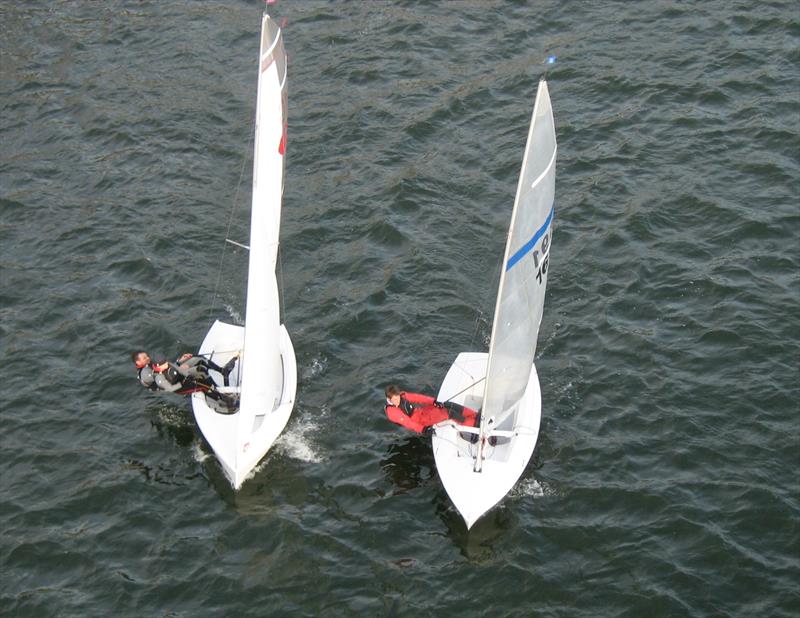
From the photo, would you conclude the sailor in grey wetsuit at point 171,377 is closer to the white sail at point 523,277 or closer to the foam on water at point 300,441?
the foam on water at point 300,441

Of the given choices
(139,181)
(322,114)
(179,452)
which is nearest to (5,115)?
(139,181)

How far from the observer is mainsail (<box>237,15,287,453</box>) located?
21.2 metres

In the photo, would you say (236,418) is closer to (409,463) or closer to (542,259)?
(409,463)

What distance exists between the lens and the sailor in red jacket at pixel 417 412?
21969 mm

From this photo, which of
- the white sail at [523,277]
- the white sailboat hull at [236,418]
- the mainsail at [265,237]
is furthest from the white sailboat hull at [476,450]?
the mainsail at [265,237]

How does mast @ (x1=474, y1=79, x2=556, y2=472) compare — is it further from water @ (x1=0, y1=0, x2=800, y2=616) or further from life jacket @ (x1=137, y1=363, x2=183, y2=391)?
life jacket @ (x1=137, y1=363, x2=183, y2=391)

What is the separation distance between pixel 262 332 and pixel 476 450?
16.5 feet

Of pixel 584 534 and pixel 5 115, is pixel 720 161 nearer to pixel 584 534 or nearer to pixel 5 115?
pixel 584 534

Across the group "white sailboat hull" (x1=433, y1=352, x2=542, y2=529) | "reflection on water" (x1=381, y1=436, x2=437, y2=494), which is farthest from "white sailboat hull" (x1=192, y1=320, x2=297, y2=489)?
"white sailboat hull" (x1=433, y1=352, x2=542, y2=529)

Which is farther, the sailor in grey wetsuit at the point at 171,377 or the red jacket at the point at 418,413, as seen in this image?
the sailor in grey wetsuit at the point at 171,377

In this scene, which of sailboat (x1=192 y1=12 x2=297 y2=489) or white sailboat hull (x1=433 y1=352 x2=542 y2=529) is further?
sailboat (x1=192 y1=12 x2=297 y2=489)

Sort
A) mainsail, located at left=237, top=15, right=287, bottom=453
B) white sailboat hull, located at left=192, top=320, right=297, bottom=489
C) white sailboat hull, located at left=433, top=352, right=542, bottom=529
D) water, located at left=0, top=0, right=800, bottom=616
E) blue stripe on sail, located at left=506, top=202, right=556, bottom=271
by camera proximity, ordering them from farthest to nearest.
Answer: white sailboat hull, located at left=192, top=320, right=297, bottom=489 → mainsail, located at left=237, top=15, right=287, bottom=453 → white sailboat hull, located at left=433, top=352, right=542, bottom=529 → water, located at left=0, top=0, right=800, bottom=616 → blue stripe on sail, located at left=506, top=202, right=556, bottom=271

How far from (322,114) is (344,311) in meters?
9.10

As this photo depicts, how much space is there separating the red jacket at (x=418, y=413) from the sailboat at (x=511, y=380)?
27 centimetres
